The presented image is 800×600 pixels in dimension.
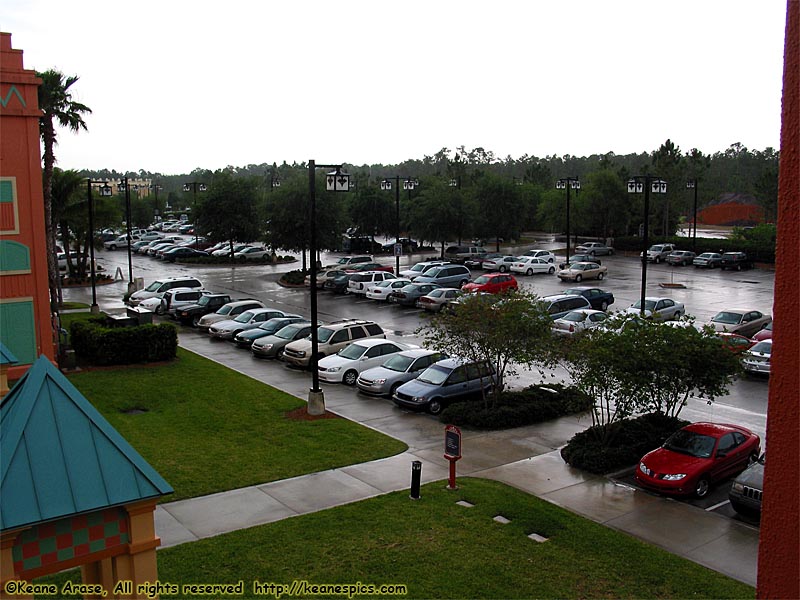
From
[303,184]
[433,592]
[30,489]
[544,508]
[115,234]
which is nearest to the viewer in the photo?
[30,489]

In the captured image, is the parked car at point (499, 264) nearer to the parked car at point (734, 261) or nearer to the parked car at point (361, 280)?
the parked car at point (361, 280)

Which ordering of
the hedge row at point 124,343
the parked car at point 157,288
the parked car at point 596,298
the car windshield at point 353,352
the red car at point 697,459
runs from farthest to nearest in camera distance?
the parked car at point 157,288
the parked car at point 596,298
the hedge row at point 124,343
the car windshield at point 353,352
the red car at point 697,459

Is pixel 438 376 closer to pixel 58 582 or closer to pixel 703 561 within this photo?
pixel 703 561

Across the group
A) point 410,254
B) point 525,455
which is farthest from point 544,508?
point 410,254

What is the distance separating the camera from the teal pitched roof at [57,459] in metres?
5.86

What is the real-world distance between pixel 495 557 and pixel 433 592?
4.74 ft

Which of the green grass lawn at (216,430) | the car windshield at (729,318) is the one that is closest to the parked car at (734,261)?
the car windshield at (729,318)

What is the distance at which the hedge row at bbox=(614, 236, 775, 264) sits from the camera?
180 ft

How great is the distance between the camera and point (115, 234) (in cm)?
7438

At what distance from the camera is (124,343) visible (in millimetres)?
24734

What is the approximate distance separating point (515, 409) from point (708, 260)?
1605 inches

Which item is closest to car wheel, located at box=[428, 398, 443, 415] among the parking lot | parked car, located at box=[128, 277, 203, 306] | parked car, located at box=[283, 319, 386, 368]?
the parking lot

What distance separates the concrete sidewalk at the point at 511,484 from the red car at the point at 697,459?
389 mm

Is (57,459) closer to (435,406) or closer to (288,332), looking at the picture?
(435,406)
